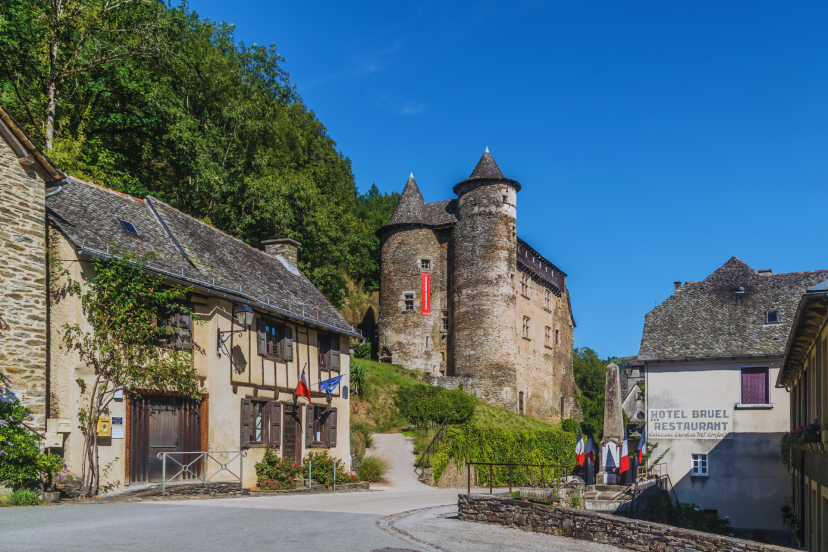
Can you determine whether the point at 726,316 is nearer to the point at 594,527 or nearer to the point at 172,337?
the point at 594,527

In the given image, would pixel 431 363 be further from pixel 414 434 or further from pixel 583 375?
pixel 583 375

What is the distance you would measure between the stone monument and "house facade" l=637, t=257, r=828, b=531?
6.49m

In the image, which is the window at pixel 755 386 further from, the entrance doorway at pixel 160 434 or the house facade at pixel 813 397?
the entrance doorway at pixel 160 434

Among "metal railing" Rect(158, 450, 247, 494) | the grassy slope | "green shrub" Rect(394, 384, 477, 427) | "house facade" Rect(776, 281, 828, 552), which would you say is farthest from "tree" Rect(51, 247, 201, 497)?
"green shrub" Rect(394, 384, 477, 427)

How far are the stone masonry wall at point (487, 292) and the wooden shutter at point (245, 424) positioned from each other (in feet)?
84.7

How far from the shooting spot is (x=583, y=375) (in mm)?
76562

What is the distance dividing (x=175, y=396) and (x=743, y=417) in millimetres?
18230

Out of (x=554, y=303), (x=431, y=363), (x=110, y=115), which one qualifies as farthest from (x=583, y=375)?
(x=110, y=115)

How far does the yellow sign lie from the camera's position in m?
13.8

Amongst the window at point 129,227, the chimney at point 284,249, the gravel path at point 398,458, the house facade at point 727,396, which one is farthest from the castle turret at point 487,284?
the window at point 129,227

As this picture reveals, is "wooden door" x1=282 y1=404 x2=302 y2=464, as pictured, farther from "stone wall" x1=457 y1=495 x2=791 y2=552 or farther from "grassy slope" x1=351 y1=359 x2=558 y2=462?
"grassy slope" x1=351 y1=359 x2=558 y2=462

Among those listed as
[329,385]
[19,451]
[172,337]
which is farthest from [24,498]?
[329,385]

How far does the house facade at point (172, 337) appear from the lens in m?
12.9

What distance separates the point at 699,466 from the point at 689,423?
1432 mm
